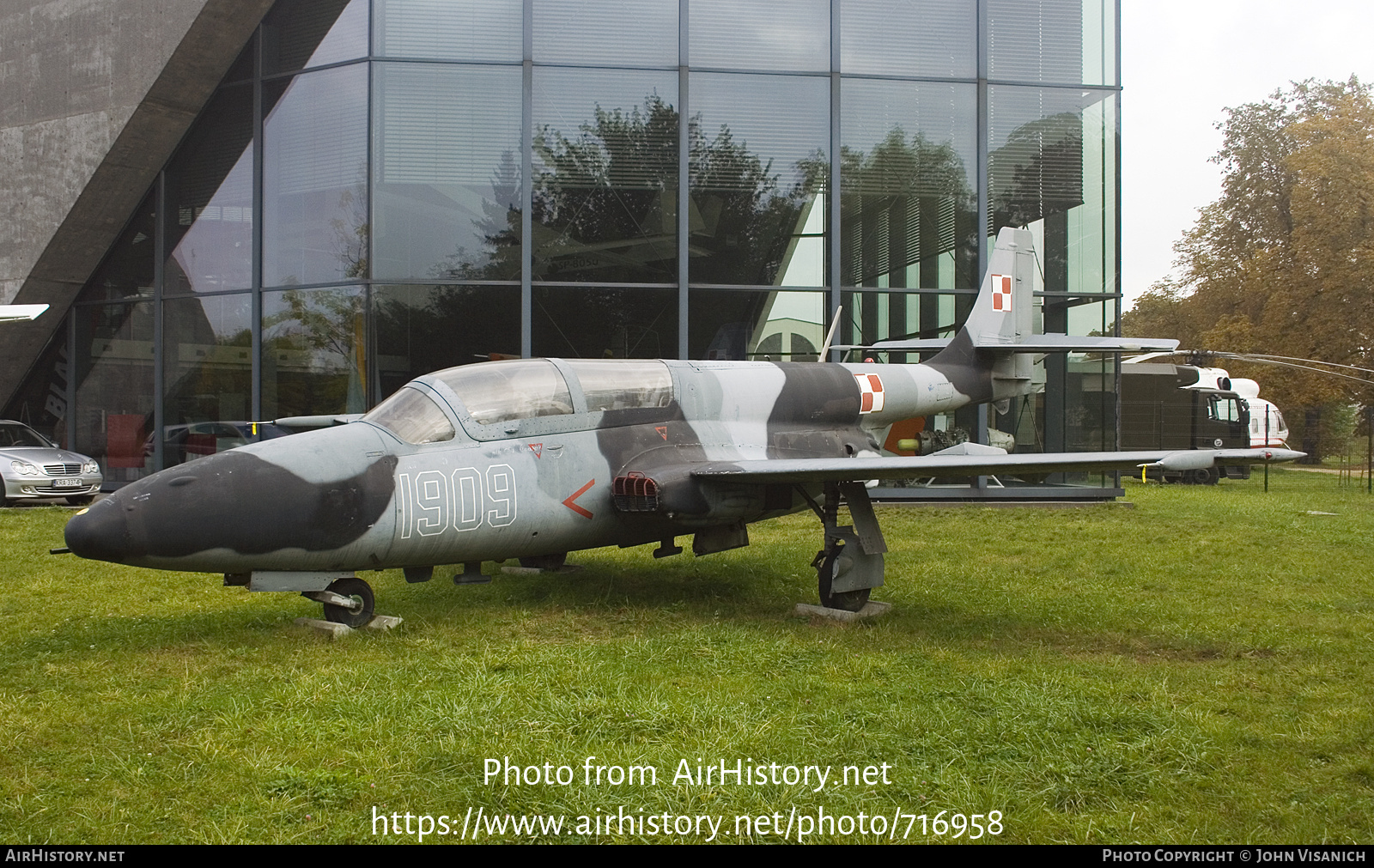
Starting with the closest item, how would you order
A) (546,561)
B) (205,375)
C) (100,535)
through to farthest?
(100,535) < (546,561) < (205,375)

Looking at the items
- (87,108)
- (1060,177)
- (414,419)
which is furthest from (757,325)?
(87,108)

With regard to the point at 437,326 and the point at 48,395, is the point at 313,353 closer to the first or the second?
the point at 437,326

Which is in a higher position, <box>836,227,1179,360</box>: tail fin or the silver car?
<box>836,227,1179,360</box>: tail fin

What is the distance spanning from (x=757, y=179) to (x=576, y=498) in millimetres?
9150

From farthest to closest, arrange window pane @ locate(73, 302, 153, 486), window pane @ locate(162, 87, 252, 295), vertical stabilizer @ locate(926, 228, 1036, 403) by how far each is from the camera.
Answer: window pane @ locate(73, 302, 153, 486)
window pane @ locate(162, 87, 252, 295)
vertical stabilizer @ locate(926, 228, 1036, 403)

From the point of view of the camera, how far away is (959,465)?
679cm

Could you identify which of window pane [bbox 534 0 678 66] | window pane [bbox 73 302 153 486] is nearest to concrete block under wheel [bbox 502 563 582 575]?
window pane [bbox 534 0 678 66]

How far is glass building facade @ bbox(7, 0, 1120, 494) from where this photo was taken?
582 inches

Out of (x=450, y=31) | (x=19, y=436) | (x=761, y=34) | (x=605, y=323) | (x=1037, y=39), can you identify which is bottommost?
(x=19, y=436)

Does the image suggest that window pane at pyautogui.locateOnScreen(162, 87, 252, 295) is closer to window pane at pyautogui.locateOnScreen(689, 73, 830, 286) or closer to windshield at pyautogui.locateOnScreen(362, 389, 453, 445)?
window pane at pyautogui.locateOnScreen(689, 73, 830, 286)

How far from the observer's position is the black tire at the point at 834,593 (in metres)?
7.66

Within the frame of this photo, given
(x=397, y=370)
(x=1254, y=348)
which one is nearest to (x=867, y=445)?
(x=397, y=370)

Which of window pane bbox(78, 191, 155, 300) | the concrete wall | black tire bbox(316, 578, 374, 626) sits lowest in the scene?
black tire bbox(316, 578, 374, 626)

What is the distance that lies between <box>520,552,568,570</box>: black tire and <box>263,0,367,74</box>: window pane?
9502 mm
